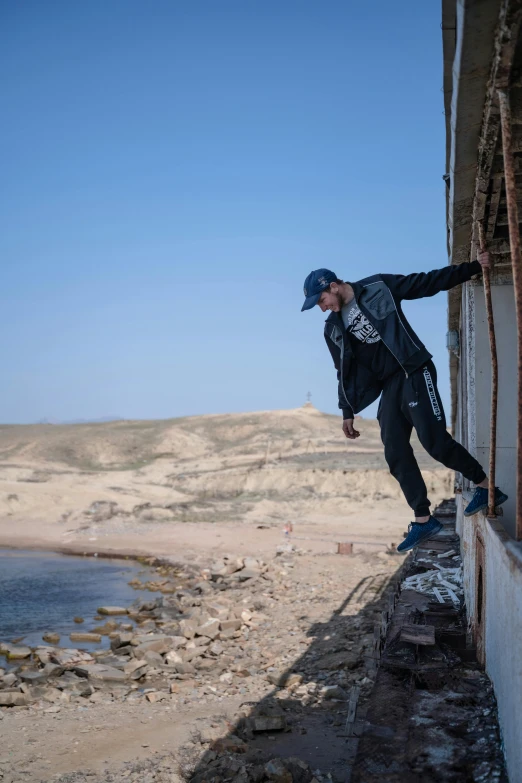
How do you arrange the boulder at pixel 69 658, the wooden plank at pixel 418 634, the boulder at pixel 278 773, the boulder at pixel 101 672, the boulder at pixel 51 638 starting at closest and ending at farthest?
the wooden plank at pixel 418 634 < the boulder at pixel 278 773 < the boulder at pixel 101 672 < the boulder at pixel 69 658 < the boulder at pixel 51 638

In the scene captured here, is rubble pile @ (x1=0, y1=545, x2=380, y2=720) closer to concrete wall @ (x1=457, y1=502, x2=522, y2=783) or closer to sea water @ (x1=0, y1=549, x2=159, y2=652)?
sea water @ (x1=0, y1=549, x2=159, y2=652)

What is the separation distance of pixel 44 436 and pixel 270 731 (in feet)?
171

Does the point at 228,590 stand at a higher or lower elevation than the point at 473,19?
lower

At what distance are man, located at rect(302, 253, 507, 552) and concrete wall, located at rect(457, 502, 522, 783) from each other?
0.52m

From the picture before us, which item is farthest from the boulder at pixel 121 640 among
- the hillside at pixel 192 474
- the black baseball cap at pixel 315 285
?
the hillside at pixel 192 474

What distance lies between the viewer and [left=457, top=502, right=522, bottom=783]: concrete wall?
2963mm

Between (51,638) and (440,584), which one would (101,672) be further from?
(440,584)

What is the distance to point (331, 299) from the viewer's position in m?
4.72

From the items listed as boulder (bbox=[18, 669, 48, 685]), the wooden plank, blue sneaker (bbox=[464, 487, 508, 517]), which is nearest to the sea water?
boulder (bbox=[18, 669, 48, 685])

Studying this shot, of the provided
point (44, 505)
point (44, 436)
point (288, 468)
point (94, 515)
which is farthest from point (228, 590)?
point (44, 436)

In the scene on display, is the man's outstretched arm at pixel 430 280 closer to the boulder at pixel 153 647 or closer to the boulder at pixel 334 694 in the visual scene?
the boulder at pixel 334 694

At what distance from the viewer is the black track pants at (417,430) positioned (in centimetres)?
461

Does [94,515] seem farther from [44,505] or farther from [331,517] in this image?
[331,517]

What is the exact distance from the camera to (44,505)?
30.3m
